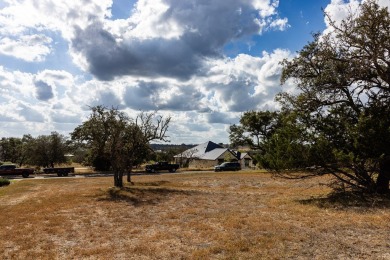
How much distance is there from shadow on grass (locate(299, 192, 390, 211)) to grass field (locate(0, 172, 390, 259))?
0.05 metres

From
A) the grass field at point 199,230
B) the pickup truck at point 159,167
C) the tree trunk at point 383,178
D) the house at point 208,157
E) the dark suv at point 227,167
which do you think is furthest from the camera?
the house at point 208,157

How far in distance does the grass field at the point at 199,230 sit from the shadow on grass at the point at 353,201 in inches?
1.9

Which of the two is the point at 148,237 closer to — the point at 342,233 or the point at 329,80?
the point at 342,233

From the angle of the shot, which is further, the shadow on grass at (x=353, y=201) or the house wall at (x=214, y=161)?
the house wall at (x=214, y=161)

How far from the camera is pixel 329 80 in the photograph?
776 inches

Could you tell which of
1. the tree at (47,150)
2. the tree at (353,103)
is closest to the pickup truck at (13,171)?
the tree at (47,150)

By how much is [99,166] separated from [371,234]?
5987 centimetres

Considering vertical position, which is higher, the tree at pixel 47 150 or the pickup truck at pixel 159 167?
the tree at pixel 47 150

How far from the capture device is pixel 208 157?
8838 centimetres

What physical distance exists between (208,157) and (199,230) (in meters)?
75.3

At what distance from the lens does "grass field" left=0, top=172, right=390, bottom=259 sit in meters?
10.2

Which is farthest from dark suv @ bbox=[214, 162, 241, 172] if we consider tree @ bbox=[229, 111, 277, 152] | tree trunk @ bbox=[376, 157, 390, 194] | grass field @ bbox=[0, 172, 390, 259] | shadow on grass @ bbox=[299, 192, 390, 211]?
tree trunk @ bbox=[376, 157, 390, 194]

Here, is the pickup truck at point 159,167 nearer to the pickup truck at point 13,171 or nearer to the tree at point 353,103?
the pickup truck at point 13,171

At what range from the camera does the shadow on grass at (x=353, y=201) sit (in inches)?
655
